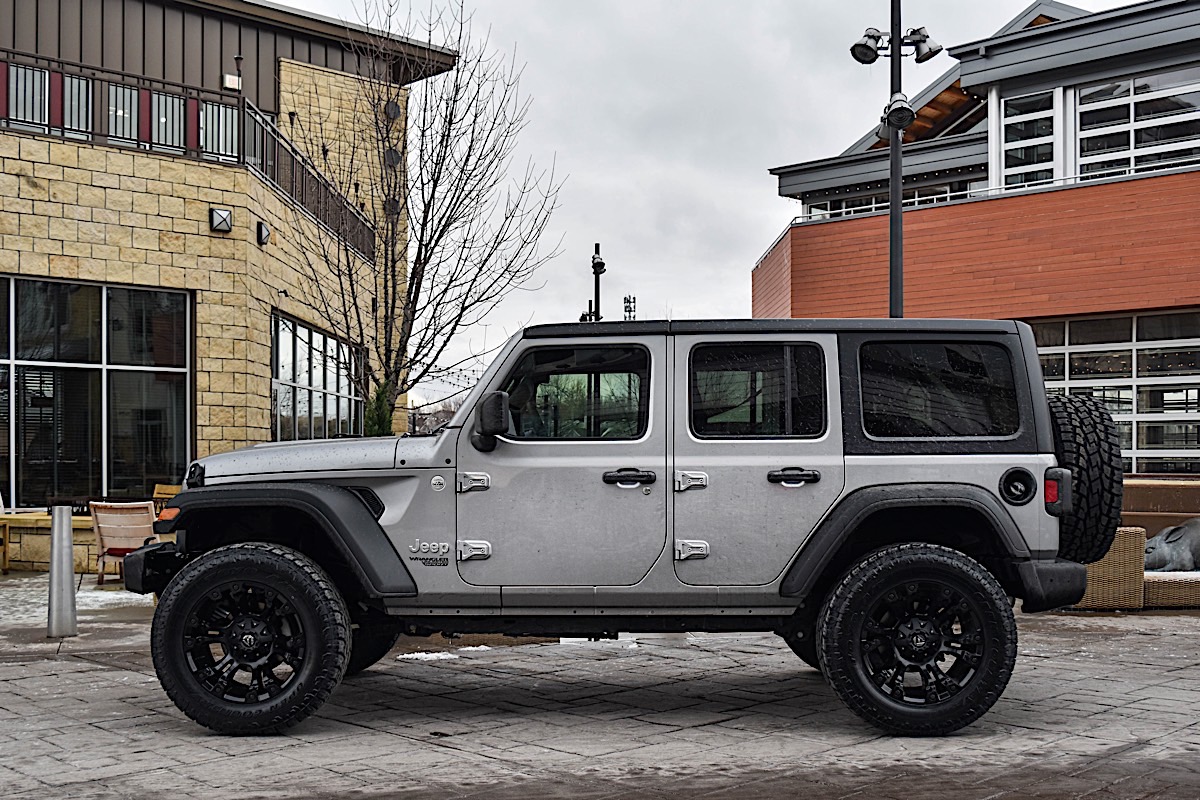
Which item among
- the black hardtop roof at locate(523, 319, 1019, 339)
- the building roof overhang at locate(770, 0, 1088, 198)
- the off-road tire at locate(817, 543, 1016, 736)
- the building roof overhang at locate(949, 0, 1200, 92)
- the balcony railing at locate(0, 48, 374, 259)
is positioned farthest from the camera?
the building roof overhang at locate(770, 0, 1088, 198)

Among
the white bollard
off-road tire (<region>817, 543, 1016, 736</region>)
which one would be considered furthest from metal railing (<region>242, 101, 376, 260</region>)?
off-road tire (<region>817, 543, 1016, 736</region>)

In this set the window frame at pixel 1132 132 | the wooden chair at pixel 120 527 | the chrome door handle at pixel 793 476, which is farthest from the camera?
the window frame at pixel 1132 132

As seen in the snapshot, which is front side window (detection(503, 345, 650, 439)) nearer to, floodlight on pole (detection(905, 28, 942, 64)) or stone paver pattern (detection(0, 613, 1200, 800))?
stone paver pattern (detection(0, 613, 1200, 800))

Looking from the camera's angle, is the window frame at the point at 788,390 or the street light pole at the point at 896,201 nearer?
the window frame at the point at 788,390

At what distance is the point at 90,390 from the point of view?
16891 millimetres

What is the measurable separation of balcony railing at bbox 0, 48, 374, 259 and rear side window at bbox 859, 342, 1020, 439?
12.6 m

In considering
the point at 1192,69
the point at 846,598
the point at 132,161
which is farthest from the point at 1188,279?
the point at 846,598

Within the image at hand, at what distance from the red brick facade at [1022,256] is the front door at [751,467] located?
56.4ft

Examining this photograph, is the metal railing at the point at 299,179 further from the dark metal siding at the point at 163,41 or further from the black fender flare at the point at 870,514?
the black fender flare at the point at 870,514

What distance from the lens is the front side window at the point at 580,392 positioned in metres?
6.93

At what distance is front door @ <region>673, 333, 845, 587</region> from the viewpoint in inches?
267

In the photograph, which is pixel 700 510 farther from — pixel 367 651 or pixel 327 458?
pixel 367 651

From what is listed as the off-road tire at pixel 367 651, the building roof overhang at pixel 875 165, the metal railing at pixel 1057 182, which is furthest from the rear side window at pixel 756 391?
the building roof overhang at pixel 875 165

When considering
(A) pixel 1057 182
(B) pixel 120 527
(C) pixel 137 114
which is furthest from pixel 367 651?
(A) pixel 1057 182
